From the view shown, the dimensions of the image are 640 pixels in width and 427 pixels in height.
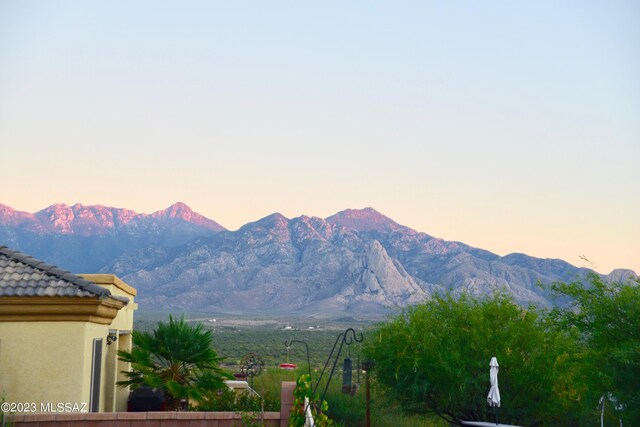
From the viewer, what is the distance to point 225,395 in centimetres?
2050

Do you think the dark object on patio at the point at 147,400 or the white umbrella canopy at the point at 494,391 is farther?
the dark object on patio at the point at 147,400

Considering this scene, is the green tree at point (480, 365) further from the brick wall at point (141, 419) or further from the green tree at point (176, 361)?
the brick wall at point (141, 419)

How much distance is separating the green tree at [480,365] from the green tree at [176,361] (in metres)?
6.85

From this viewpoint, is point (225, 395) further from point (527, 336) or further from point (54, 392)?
point (527, 336)

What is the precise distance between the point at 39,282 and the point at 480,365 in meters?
13.8

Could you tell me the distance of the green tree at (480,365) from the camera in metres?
25.5

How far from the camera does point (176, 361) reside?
22.3m

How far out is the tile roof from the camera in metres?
17.8

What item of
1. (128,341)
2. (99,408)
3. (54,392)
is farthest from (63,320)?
(128,341)

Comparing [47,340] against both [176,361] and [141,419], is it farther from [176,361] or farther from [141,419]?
[176,361]

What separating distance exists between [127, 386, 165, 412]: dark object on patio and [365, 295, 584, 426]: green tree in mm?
7529

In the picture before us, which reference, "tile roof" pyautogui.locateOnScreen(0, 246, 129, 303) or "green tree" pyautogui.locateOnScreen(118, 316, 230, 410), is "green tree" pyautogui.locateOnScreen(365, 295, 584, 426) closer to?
"green tree" pyautogui.locateOnScreen(118, 316, 230, 410)

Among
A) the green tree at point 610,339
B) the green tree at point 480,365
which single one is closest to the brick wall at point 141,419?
the green tree at point 610,339

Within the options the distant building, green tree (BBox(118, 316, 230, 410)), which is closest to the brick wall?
the distant building
